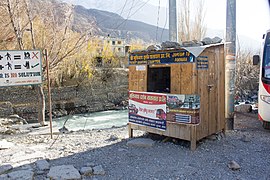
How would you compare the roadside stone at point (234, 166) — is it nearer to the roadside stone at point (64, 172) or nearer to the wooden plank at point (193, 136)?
the wooden plank at point (193, 136)

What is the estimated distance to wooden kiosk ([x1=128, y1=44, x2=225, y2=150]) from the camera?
443 centimetres

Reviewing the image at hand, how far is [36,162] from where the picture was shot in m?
3.98

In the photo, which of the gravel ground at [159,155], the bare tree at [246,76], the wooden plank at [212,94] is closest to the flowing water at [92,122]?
the gravel ground at [159,155]

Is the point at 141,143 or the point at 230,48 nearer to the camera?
the point at 141,143

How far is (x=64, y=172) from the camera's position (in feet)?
11.5

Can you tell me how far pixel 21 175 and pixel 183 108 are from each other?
2833 millimetres

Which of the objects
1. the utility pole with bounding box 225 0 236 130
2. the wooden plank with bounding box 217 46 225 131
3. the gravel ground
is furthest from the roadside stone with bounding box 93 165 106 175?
the utility pole with bounding box 225 0 236 130

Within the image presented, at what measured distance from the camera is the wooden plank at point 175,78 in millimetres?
4578

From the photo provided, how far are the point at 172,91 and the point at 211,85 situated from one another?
31.9 inches

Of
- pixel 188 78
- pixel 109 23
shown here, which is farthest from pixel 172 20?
pixel 109 23

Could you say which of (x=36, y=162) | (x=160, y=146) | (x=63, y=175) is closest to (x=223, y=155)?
(x=160, y=146)

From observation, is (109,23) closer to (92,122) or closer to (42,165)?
(92,122)

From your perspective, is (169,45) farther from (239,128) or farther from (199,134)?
(239,128)

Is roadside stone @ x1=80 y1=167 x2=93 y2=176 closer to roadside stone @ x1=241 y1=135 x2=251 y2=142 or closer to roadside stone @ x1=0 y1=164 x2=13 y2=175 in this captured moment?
roadside stone @ x1=0 y1=164 x2=13 y2=175
